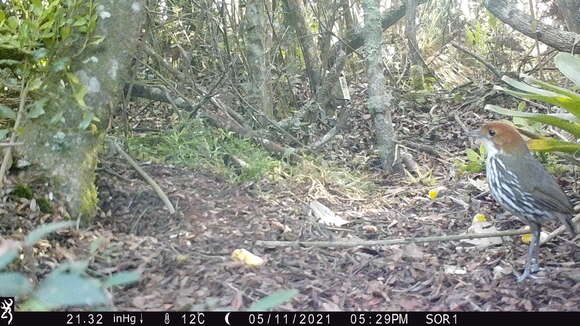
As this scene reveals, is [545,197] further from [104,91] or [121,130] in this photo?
[121,130]

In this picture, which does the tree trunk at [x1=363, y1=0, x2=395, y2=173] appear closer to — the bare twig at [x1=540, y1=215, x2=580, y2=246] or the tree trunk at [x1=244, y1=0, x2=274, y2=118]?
the tree trunk at [x1=244, y1=0, x2=274, y2=118]

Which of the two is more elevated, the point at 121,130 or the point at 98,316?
the point at 121,130

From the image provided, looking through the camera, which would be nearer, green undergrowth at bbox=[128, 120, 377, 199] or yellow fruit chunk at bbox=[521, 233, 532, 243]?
yellow fruit chunk at bbox=[521, 233, 532, 243]

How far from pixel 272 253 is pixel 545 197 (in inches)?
56.4

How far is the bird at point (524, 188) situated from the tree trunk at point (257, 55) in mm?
2343

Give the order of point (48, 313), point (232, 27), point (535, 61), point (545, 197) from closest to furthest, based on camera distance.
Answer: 1. point (48, 313)
2. point (545, 197)
3. point (232, 27)
4. point (535, 61)

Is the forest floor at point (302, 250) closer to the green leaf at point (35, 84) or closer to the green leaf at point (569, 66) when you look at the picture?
the green leaf at point (35, 84)

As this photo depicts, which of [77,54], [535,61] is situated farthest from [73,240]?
[535,61]

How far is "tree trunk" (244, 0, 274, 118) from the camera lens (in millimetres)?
5109

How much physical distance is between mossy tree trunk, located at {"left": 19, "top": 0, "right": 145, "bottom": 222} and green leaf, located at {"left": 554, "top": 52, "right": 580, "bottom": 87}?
8.29 ft

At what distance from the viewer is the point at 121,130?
4516 mm

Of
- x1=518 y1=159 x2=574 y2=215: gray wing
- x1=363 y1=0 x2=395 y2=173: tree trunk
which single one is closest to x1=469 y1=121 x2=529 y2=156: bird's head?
x1=518 y1=159 x2=574 y2=215: gray wing

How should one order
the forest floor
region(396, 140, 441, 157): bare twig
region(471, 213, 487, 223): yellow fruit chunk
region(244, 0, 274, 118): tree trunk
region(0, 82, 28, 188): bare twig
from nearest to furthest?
the forest floor < region(0, 82, 28, 188): bare twig < region(471, 213, 487, 223): yellow fruit chunk < region(244, 0, 274, 118): tree trunk < region(396, 140, 441, 157): bare twig

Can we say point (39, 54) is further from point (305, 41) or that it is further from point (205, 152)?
point (305, 41)
